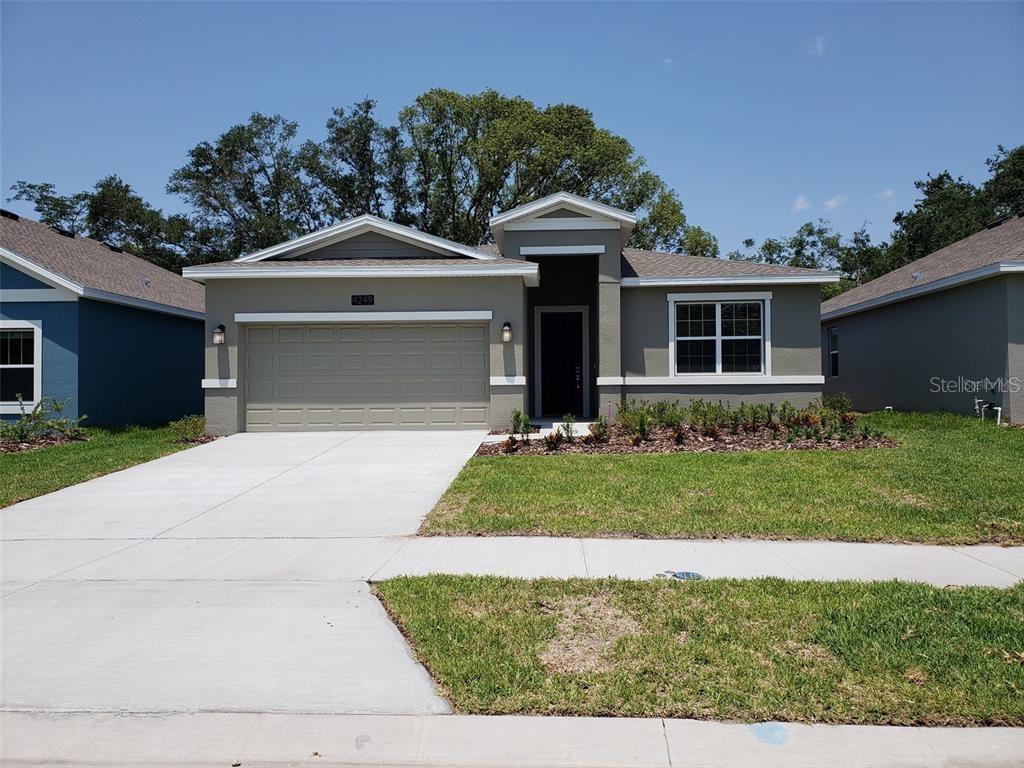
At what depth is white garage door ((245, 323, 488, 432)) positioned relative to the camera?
49.6 ft

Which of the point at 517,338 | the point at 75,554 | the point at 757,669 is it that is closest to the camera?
the point at 757,669

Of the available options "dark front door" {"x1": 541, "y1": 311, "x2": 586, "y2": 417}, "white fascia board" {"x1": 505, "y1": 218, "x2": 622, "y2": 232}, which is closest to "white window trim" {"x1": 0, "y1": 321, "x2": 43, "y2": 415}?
"white fascia board" {"x1": 505, "y1": 218, "x2": 622, "y2": 232}

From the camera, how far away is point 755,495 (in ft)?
28.2

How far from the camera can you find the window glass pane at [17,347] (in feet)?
52.4

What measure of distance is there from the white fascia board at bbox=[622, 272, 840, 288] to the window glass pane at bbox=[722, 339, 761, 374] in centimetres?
133

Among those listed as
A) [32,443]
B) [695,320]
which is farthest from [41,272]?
[695,320]

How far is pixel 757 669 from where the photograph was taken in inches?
163

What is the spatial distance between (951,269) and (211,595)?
17.8 m

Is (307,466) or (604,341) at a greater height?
(604,341)

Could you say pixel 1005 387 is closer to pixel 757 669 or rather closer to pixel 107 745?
pixel 757 669

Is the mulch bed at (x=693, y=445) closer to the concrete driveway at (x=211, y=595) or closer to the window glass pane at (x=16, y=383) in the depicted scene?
the concrete driveway at (x=211, y=595)

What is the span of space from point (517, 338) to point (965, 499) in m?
8.63

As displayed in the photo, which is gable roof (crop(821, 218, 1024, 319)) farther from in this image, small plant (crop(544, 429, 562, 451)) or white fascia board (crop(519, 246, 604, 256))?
small plant (crop(544, 429, 562, 451))

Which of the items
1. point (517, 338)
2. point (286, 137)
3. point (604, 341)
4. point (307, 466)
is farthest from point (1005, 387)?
point (286, 137)
